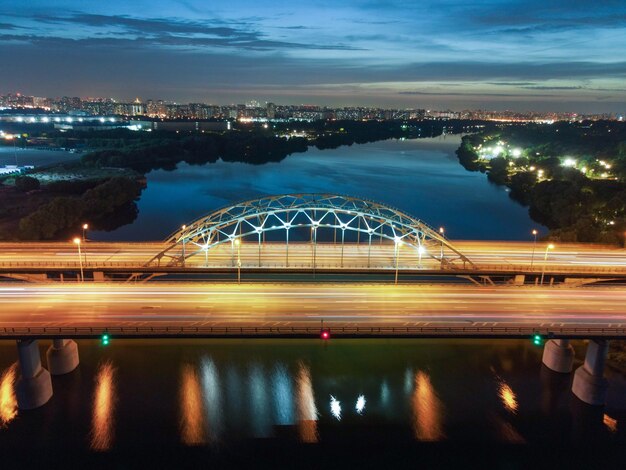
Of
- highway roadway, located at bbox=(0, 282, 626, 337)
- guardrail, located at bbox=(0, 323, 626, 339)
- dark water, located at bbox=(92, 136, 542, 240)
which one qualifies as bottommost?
dark water, located at bbox=(92, 136, 542, 240)

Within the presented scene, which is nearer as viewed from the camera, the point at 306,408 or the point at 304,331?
the point at 304,331

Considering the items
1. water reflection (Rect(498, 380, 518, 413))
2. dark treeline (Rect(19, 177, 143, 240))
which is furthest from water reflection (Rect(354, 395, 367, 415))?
dark treeline (Rect(19, 177, 143, 240))

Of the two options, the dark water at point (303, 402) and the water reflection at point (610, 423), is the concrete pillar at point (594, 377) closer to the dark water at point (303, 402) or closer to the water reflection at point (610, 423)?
the dark water at point (303, 402)

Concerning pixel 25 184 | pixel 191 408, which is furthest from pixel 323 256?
pixel 25 184

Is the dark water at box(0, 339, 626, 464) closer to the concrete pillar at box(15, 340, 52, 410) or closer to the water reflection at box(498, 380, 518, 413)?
the water reflection at box(498, 380, 518, 413)

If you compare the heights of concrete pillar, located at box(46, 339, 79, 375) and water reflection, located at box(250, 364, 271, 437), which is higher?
concrete pillar, located at box(46, 339, 79, 375)

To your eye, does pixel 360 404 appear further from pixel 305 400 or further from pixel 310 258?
pixel 310 258
